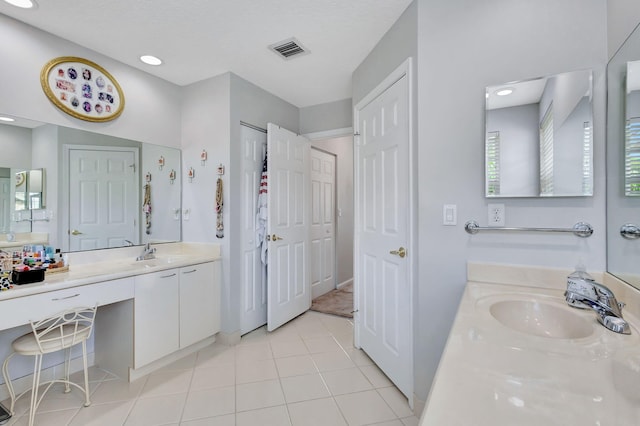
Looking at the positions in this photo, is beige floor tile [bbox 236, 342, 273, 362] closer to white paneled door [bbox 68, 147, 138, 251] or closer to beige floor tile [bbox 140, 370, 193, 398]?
beige floor tile [bbox 140, 370, 193, 398]

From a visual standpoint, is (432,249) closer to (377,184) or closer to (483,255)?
(483,255)

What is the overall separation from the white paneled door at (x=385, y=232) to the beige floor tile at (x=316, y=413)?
473 mm

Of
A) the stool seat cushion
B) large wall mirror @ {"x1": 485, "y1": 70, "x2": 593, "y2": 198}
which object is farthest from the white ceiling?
the stool seat cushion

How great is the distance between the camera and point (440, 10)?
1.65 metres

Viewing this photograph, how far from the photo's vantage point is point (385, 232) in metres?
2.13

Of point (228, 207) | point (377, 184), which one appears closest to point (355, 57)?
point (377, 184)

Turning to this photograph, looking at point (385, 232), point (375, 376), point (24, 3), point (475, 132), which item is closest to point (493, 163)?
point (475, 132)

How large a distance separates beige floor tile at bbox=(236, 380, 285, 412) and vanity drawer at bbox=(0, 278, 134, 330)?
1.04m

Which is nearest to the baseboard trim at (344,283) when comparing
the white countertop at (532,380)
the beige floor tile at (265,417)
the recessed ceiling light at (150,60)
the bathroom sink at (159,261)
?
the bathroom sink at (159,261)

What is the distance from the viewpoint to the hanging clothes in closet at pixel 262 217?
2.92m

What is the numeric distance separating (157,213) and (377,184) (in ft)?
6.93

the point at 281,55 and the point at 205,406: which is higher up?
the point at 281,55

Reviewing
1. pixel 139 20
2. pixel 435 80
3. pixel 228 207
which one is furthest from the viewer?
pixel 228 207

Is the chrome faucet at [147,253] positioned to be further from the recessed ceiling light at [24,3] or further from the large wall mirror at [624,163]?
the large wall mirror at [624,163]
